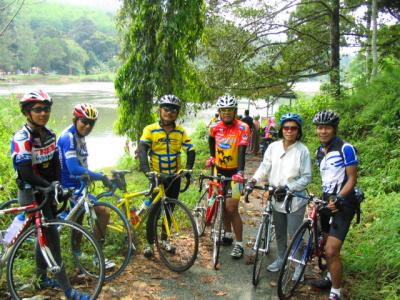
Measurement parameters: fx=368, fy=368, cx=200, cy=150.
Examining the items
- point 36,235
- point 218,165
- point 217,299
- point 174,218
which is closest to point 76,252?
point 36,235

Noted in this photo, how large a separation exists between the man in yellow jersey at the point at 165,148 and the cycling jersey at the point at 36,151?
1.25 m

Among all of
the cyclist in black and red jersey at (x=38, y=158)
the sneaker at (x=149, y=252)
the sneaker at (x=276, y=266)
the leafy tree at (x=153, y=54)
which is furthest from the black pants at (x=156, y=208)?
the leafy tree at (x=153, y=54)

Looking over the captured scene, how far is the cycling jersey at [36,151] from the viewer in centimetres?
324

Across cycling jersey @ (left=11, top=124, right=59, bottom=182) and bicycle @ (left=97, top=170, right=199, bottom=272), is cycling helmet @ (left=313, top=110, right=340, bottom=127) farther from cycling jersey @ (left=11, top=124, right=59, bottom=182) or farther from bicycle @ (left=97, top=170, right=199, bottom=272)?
cycling jersey @ (left=11, top=124, right=59, bottom=182)

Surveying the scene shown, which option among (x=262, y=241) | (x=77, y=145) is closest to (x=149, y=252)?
(x=262, y=241)

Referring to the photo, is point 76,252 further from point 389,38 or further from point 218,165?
point 389,38

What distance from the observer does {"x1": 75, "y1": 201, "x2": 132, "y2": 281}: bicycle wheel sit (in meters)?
4.27

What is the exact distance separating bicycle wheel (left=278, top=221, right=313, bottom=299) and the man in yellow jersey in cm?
156

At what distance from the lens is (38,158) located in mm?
3463

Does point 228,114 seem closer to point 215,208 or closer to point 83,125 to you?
point 215,208

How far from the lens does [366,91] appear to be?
10.9m

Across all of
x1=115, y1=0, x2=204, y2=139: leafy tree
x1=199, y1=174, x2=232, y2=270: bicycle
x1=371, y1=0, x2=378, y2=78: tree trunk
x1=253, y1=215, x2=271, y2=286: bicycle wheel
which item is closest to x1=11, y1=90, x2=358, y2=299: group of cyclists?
x1=199, y1=174, x2=232, y2=270: bicycle

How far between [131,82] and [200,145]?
8.16 m

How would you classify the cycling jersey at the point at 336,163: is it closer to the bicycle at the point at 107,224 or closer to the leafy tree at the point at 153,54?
the bicycle at the point at 107,224
